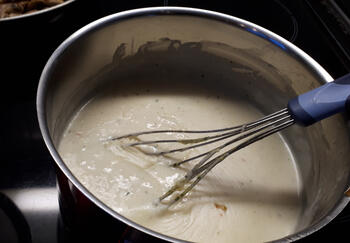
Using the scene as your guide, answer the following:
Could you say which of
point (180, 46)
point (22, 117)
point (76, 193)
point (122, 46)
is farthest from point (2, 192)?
point (180, 46)

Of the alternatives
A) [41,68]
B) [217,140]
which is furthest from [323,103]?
[41,68]

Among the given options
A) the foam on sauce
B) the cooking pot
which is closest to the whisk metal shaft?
the foam on sauce

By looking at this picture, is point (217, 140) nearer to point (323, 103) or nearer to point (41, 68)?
point (323, 103)

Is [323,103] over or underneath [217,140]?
over

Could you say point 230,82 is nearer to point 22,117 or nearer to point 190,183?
point 190,183

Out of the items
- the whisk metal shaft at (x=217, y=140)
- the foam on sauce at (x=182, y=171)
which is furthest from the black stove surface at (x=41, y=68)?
the whisk metal shaft at (x=217, y=140)

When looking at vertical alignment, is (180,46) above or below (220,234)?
above
